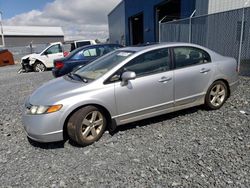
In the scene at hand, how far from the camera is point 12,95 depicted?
7969mm

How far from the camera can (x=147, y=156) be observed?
10.9 feet

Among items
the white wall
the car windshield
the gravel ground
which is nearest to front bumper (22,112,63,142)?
the gravel ground

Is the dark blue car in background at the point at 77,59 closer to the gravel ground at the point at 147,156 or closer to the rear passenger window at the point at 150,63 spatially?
the gravel ground at the point at 147,156

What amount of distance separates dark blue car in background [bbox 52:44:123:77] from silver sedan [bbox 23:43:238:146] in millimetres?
4187

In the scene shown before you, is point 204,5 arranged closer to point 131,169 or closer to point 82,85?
point 82,85

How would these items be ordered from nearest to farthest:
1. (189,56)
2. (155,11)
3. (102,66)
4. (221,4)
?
(102,66) → (189,56) → (221,4) → (155,11)

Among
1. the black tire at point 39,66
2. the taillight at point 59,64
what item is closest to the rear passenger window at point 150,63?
the taillight at point 59,64

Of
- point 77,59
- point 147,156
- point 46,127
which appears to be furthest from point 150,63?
point 77,59

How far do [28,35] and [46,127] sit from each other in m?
68.0

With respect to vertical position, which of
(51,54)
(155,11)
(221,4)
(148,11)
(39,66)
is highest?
(148,11)

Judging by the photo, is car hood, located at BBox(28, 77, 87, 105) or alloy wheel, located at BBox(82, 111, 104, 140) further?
alloy wheel, located at BBox(82, 111, 104, 140)

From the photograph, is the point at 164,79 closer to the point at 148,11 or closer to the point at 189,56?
the point at 189,56

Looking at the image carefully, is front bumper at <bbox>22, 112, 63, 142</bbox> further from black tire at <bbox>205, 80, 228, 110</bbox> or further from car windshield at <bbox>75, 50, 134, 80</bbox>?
black tire at <bbox>205, 80, 228, 110</bbox>

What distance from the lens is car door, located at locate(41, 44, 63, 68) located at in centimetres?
1541
